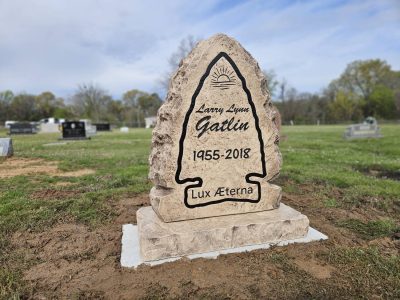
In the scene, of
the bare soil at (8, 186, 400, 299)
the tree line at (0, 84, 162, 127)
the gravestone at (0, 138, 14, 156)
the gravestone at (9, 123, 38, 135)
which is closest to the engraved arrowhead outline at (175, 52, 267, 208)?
the bare soil at (8, 186, 400, 299)

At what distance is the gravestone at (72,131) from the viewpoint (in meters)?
24.3

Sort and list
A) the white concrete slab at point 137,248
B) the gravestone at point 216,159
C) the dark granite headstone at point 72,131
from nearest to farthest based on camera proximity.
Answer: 1. the white concrete slab at point 137,248
2. the gravestone at point 216,159
3. the dark granite headstone at point 72,131

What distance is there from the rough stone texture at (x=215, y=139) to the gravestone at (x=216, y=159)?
1 centimetres

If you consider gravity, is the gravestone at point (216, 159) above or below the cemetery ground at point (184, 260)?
above

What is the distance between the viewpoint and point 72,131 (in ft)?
80.5

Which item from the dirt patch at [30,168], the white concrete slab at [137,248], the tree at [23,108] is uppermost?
the tree at [23,108]

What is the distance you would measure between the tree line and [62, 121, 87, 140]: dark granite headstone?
4289cm

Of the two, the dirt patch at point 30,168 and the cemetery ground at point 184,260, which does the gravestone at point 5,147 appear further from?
the cemetery ground at point 184,260

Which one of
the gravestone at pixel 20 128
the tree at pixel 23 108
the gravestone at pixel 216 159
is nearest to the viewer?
the gravestone at pixel 216 159

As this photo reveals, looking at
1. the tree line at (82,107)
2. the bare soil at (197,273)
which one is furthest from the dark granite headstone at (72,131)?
the tree line at (82,107)

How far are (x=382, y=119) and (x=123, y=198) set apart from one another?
2856 inches

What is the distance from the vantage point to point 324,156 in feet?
35.7

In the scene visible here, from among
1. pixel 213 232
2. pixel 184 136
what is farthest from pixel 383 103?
pixel 213 232

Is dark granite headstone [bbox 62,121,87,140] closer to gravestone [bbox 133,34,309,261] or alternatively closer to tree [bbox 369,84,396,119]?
gravestone [bbox 133,34,309,261]
